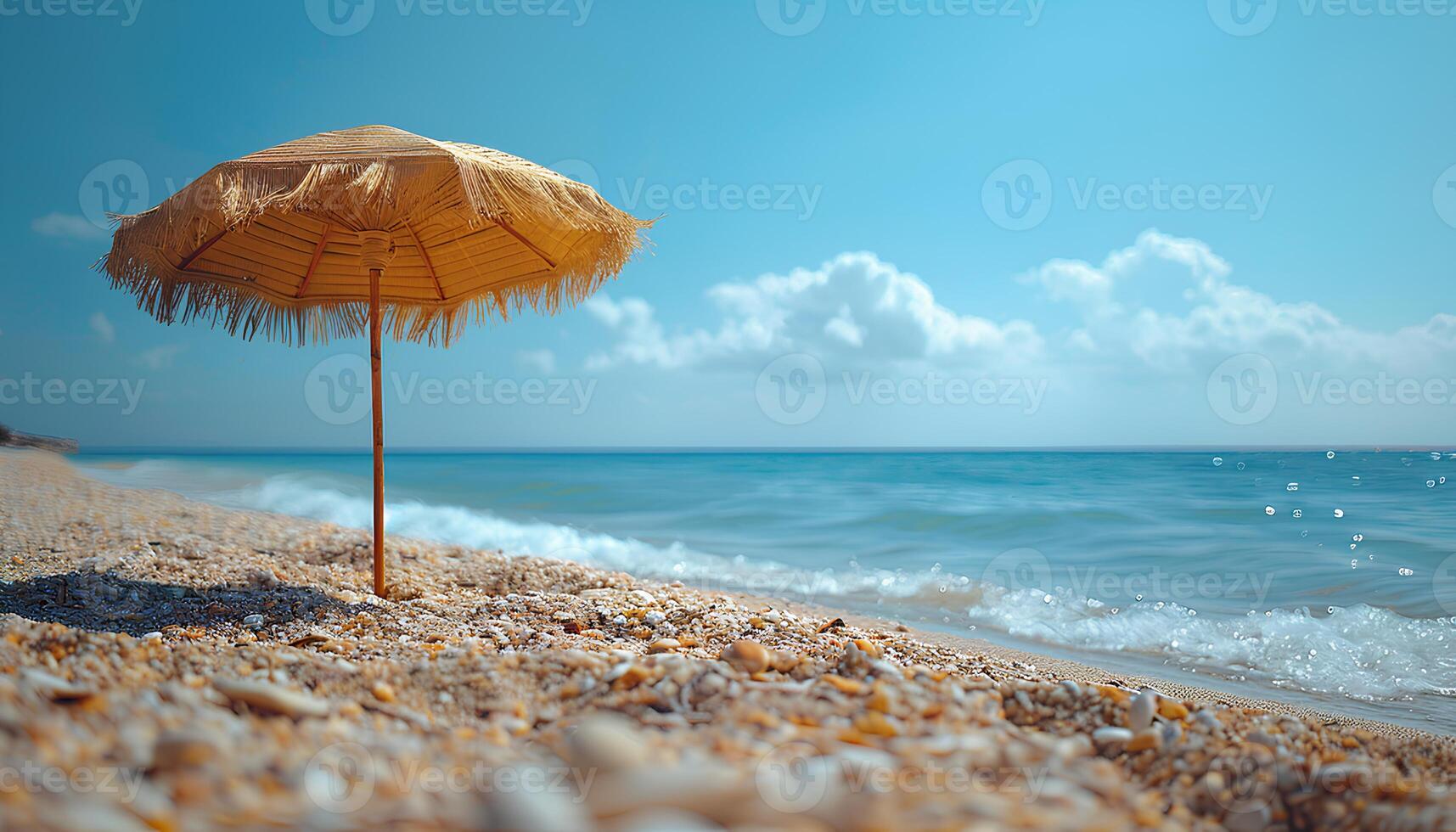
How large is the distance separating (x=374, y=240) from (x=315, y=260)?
0.83 metres

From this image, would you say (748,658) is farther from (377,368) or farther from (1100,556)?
(1100,556)

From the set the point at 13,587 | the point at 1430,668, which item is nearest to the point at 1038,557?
the point at 1430,668

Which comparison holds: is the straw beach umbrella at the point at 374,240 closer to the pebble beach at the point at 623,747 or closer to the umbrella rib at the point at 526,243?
the umbrella rib at the point at 526,243

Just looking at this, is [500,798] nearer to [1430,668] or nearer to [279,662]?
[279,662]

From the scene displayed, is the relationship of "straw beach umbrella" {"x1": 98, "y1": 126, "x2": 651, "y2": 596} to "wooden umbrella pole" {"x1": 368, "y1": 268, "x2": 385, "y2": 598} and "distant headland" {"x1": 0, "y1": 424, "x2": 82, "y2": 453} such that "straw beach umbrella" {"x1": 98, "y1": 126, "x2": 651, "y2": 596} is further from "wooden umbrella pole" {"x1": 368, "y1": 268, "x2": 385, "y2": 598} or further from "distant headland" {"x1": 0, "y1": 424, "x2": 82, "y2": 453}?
"distant headland" {"x1": 0, "y1": 424, "x2": 82, "y2": 453}

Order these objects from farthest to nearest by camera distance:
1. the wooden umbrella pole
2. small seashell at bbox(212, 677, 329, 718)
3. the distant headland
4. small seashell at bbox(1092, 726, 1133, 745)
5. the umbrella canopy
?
the distant headland → the wooden umbrella pole → the umbrella canopy → small seashell at bbox(1092, 726, 1133, 745) → small seashell at bbox(212, 677, 329, 718)

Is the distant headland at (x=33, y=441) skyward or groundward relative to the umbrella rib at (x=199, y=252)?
groundward

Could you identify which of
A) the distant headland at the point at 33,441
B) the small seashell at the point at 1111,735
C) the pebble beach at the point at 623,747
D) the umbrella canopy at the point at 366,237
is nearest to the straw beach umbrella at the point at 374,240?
the umbrella canopy at the point at 366,237

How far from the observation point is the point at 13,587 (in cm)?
382

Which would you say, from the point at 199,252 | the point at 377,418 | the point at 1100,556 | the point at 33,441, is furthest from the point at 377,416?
the point at 33,441

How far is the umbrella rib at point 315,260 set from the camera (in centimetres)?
455

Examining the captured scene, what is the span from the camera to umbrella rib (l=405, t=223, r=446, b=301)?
461 cm

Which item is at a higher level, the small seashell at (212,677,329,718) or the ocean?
the small seashell at (212,677,329,718)

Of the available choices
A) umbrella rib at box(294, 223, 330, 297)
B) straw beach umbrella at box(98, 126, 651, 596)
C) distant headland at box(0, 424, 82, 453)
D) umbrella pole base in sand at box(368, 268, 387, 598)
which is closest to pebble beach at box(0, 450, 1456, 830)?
umbrella pole base in sand at box(368, 268, 387, 598)
